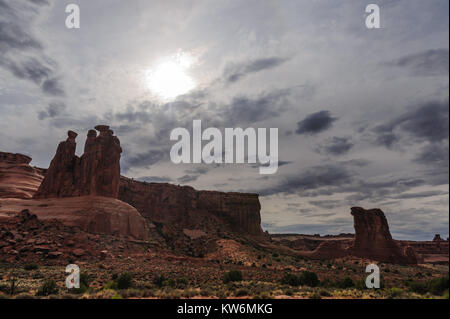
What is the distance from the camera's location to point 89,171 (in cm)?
5094

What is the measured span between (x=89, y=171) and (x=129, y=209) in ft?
34.1

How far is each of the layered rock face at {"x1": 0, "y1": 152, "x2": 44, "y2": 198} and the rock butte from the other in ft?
0.54

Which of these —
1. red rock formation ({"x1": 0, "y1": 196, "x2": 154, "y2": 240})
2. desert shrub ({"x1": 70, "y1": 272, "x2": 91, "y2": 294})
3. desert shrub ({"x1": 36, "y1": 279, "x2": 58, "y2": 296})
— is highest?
red rock formation ({"x1": 0, "y1": 196, "x2": 154, "y2": 240})

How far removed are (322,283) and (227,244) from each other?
34946mm

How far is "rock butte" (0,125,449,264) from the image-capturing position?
44.2 metres

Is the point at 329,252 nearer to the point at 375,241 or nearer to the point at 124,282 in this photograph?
the point at 375,241

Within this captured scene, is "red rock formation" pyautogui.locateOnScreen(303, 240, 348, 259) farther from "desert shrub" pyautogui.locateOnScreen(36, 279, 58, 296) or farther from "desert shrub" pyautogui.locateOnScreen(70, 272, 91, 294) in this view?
"desert shrub" pyautogui.locateOnScreen(36, 279, 58, 296)

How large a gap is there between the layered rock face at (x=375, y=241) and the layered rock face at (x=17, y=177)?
7257 cm

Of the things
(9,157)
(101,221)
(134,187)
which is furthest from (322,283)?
(9,157)

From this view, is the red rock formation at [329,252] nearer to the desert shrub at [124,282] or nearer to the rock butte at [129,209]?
the rock butte at [129,209]

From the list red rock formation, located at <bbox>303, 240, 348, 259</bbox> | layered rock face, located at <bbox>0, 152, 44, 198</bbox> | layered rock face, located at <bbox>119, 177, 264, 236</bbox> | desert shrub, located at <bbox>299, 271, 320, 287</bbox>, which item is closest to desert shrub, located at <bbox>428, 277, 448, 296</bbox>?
desert shrub, located at <bbox>299, 271, 320, 287</bbox>
